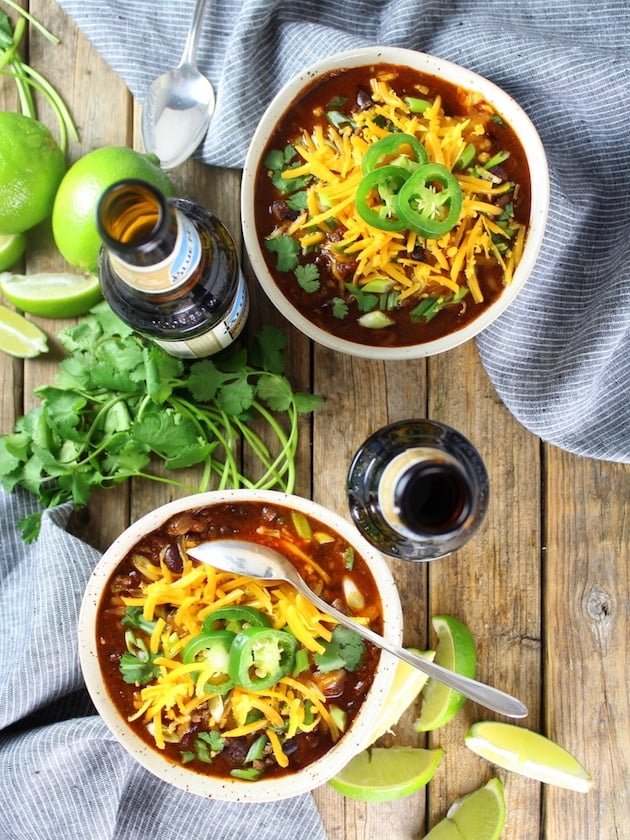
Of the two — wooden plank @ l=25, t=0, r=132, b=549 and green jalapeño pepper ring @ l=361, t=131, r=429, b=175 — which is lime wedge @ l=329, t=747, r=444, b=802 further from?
green jalapeño pepper ring @ l=361, t=131, r=429, b=175

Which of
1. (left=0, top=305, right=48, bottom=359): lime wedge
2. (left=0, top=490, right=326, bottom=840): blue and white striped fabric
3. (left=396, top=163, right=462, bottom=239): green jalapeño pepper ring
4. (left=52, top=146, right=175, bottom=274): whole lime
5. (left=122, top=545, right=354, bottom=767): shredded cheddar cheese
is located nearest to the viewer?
(left=396, top=163, right=462, bottom=239): green jalapeño pepper ring

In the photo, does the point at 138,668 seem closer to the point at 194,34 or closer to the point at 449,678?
the point at 449,678

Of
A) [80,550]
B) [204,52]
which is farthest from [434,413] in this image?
[204,52]

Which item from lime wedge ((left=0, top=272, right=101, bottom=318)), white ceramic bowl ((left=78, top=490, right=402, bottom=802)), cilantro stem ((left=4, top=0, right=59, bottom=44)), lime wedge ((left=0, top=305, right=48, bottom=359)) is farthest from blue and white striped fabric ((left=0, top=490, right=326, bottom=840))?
cilantro stem ((left=4, top=0, right=59, bottom=44))

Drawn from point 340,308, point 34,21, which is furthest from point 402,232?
point 34,21

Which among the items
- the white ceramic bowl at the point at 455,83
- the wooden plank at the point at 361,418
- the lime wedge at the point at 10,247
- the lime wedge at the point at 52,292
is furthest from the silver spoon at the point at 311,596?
the lime wedge at the point at 10,247
